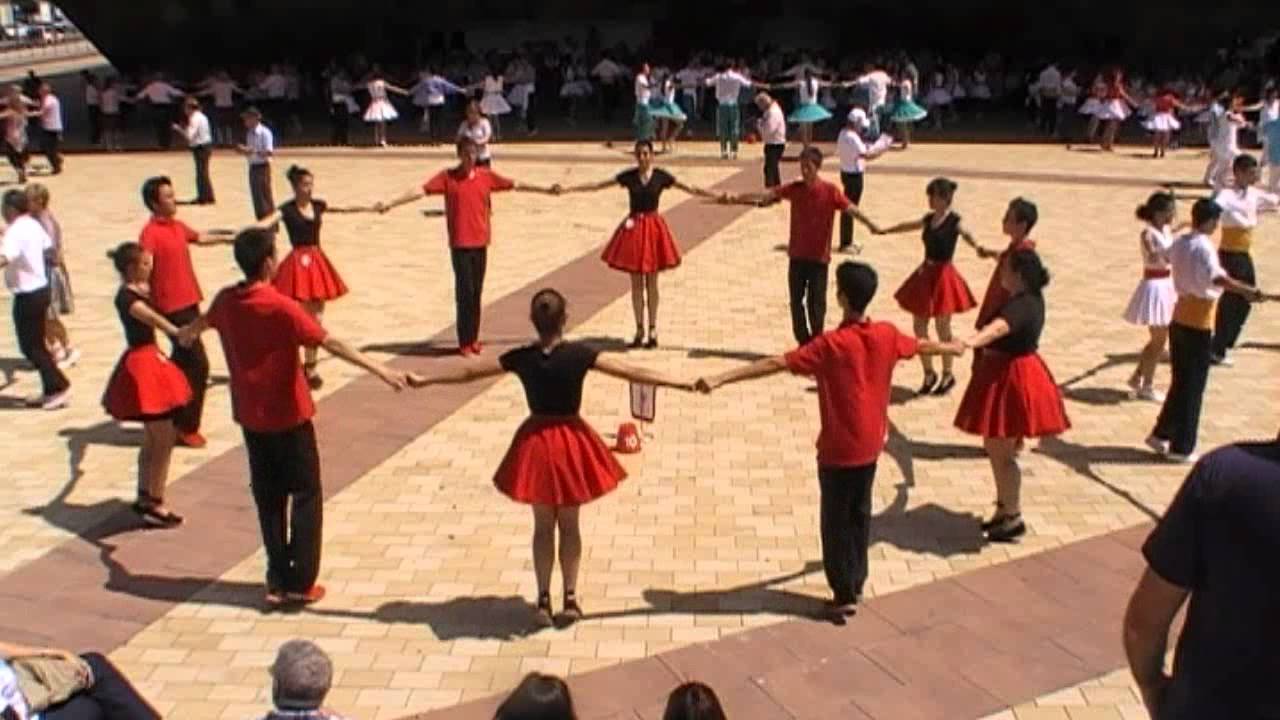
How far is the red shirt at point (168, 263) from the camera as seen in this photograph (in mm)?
9500

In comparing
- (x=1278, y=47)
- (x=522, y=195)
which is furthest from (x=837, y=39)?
(x=522, y=195)

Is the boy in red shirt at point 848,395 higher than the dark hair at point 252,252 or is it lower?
lower

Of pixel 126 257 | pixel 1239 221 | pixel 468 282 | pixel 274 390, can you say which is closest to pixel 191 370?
pixel 126 257

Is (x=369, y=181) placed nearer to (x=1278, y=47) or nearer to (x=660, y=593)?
(x=660, y=593)

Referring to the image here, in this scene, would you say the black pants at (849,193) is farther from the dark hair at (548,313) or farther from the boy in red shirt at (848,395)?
the dark hair at (548,313)

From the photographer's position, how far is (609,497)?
28.9 ft

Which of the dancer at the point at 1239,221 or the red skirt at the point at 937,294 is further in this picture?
the dancer at the point at 1239,221

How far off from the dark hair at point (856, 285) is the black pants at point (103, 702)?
12.1 feet

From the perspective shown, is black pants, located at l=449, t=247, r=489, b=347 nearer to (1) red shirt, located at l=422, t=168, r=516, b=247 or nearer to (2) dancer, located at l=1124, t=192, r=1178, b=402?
(1) red shirt, located at l=422, t=168, r=516, b=247

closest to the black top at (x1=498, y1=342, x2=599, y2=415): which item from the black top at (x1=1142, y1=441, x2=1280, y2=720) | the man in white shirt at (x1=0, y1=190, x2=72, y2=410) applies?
the black top at (x1=1142, y1=441, x2=1280, y2=720)

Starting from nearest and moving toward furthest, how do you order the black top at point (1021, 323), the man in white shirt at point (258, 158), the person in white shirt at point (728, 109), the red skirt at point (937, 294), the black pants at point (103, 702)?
1. the black pants at point (103, 702)
2. the black top at point (1021, 323)
3. the red skirt at point (937, 294)
4. the man in white shirt at point (258, 158)
5. the person in white shirt at point (728, 109)

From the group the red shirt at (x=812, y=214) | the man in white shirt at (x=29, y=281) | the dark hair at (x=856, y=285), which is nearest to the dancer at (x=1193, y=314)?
the red shirt at (x=812, y=214)

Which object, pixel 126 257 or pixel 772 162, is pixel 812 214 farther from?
pixel 772 162

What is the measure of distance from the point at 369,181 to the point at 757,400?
42.2 ft
